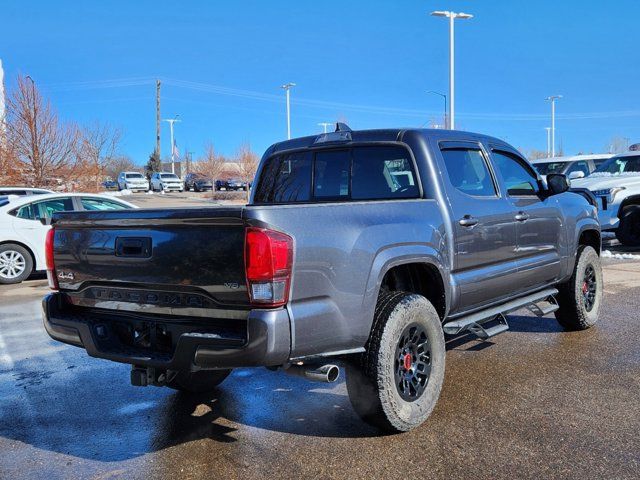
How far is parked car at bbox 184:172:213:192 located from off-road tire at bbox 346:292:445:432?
4900 centimetres

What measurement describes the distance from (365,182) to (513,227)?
135 cm

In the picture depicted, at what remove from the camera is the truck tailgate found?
10.9 ft

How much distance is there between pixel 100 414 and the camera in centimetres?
452

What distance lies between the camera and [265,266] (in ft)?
10.5

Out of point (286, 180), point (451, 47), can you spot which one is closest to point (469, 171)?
point (286, 180)

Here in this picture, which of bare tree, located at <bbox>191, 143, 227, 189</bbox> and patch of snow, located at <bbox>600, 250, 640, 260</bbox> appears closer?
patch of snow, located at <bbox>600, 250, 640, 260</bbox>

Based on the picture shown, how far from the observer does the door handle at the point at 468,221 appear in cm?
455

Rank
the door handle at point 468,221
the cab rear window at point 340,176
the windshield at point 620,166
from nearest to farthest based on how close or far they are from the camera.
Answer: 1. the door handle at point 468,221
2. the cab rear window at point 340,176
3. the windshield at point 620,166

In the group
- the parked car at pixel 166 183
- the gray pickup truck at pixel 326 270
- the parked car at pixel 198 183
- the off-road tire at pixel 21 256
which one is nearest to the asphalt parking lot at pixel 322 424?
the gray pickup truck at pixel 326 270

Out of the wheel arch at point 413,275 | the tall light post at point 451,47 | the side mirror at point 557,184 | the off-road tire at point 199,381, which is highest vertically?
the tall light post at point 451,47

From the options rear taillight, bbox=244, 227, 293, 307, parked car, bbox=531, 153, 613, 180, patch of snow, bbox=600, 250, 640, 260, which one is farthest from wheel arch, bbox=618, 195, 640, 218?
rear taillight, bbox=244, 227, 293, 307

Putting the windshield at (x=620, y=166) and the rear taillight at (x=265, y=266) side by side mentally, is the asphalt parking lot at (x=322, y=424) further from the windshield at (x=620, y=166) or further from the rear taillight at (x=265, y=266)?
the windshield at (x=620, y=166)

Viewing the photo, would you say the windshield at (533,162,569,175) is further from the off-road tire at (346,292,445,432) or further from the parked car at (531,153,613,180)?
the off-road tire at (346,292,445,432)

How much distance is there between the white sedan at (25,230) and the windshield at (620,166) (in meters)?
11.5
